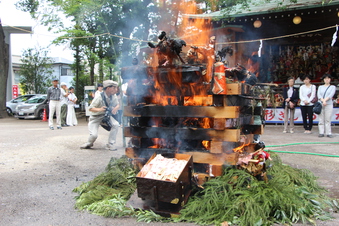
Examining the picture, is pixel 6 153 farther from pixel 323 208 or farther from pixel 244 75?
pixel 323 208

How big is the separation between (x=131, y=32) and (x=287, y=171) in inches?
591

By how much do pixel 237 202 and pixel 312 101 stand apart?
872cm

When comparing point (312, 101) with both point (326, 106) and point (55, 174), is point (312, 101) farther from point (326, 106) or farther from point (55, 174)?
point (55, 174)

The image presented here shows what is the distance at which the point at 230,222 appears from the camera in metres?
2.97

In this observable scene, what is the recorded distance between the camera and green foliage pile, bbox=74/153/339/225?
303cm

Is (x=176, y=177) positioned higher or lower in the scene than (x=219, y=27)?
lower

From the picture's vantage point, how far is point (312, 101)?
10.4 metres

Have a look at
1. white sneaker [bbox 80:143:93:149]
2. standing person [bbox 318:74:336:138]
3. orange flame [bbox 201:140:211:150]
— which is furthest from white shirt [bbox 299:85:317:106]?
white sneaker [bbox 80:143:93:149]

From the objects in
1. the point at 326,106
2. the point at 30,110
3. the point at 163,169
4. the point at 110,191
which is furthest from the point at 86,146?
the point at 30,110

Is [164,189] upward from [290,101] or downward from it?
downward

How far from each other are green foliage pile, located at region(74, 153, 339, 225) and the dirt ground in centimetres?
15

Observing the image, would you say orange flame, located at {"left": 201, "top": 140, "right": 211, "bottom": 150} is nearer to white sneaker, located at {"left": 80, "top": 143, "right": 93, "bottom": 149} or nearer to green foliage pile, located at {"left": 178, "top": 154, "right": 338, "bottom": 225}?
green foliage pile, located at {"left": 178, "top": 154, "right": 338, "bottom": 225}

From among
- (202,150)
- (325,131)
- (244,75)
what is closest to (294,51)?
(325,131)

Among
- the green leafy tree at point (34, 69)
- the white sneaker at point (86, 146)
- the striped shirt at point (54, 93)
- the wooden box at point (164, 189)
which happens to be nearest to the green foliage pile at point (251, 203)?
the wooden box at point (164, 189)
